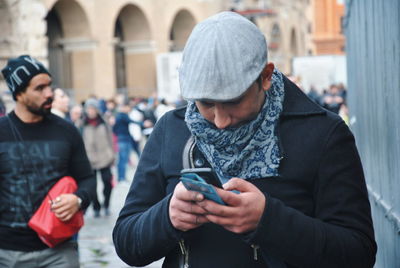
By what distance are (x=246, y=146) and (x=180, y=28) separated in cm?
3023

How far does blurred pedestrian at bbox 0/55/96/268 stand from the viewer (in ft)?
14.4

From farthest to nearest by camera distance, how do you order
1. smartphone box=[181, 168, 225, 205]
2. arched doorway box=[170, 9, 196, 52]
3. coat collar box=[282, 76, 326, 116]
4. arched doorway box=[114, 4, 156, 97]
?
arched doorway box=[170, 9, 196, 52], arched doorway box=[114, 4, 156, 97], coat collar box=[282, 76, 326, 116], smartphone box=[181, 168, 225, 205]

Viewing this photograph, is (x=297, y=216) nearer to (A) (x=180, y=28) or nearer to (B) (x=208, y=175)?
(B) (x=208, y=175)

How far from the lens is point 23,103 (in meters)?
4.61

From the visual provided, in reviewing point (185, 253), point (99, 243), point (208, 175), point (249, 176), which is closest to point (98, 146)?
point (99, 243)

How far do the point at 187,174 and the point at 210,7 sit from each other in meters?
30.8

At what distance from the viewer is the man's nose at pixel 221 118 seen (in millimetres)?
2203

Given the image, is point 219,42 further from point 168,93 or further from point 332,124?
point 168,93

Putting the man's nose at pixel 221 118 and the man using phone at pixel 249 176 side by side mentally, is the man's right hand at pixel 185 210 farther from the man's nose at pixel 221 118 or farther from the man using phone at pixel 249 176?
the man's nose at pixel 221 118

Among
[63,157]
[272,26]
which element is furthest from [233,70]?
[272,26]

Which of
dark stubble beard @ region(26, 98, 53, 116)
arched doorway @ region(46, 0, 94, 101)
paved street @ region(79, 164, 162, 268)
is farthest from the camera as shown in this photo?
arched doorway @ region(46, 0, 94, 101)

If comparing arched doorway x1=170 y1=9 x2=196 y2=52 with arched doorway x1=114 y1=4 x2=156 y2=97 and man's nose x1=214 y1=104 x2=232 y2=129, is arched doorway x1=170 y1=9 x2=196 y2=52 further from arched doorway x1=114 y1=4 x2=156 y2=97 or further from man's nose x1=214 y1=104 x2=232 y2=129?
man's nose x1=214 y1=104 x2=232 y2=129

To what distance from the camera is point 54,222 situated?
4344 mm

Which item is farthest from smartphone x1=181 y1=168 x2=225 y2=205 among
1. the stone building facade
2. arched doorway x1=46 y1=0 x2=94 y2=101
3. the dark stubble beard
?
arched doorway x1=46 y1=0 x2=94 y2=101
